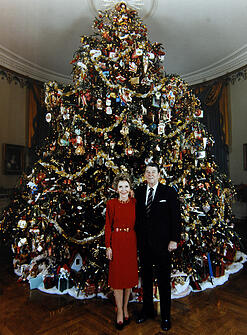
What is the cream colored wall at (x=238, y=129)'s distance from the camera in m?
6.47

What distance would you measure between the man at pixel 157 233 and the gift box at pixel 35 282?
1.50 m

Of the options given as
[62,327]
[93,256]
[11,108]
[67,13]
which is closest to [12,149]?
[11,108]

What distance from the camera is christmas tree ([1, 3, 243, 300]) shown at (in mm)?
3199

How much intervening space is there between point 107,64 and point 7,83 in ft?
13.1

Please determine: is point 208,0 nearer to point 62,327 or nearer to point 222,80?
point 222,80

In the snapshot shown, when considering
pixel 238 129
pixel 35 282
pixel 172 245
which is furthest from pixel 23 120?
pixel 238 129

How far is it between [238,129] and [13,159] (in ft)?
20.5

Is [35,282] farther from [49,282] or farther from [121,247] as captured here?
[121,247]

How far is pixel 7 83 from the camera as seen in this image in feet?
20.8

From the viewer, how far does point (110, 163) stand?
315 centimetres

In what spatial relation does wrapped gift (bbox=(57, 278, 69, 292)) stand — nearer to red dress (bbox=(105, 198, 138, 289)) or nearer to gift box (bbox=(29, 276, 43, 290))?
gift box (bbox=(29, 276, 43, 290))

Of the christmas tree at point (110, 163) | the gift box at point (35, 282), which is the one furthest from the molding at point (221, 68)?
the gift box at point (35, 282)

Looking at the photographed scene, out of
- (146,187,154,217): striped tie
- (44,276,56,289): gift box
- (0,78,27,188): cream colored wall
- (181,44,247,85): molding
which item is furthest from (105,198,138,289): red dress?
(181,44,247,85): molding

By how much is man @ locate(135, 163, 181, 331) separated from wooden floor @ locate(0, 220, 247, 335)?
231 mm
